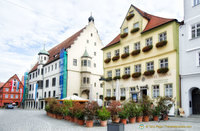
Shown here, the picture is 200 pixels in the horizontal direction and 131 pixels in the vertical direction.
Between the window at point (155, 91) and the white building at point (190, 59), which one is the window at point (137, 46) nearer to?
the window at point (155, 91)

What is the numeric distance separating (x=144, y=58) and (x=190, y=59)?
631cm

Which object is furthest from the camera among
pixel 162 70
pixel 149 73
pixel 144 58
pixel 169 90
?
pixel 144 58

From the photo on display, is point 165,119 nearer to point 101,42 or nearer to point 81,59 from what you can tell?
point 81,59

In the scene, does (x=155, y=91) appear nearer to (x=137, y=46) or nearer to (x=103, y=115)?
(x=137, y=46)

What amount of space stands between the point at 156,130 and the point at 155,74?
41.5ft

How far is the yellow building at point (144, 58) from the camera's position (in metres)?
21.9

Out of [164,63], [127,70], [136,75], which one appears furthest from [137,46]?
[164,63]

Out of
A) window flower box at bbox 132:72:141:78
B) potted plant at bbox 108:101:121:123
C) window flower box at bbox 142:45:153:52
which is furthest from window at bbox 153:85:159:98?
potted plant at bbox 108:101:121:123

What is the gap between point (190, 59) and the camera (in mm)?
20094

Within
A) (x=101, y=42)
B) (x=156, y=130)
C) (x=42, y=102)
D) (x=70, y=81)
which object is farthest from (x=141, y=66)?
(x=42, y=102)

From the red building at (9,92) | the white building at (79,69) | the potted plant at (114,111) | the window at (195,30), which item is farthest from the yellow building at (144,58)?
the red building at (9,92)

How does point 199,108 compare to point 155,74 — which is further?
point 155,74

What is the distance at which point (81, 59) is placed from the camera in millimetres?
44562

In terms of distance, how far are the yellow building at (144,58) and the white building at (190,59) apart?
74 centimetres
